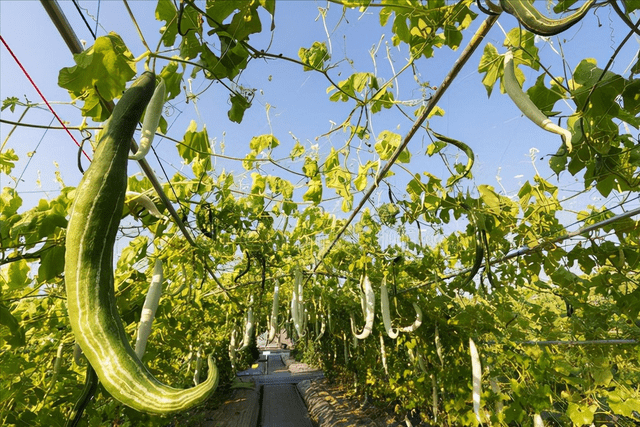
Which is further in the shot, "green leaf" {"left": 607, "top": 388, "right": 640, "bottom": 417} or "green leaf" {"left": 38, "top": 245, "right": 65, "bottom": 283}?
"green leaf" {"left": 607, "top": 388, "right": 640, "bottom": 417}

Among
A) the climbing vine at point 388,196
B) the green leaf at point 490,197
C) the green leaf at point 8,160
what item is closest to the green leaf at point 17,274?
the climbing vine at point 388,196

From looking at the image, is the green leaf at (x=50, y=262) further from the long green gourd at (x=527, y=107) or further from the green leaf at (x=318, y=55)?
the long green gourd at (x=527, y=107)

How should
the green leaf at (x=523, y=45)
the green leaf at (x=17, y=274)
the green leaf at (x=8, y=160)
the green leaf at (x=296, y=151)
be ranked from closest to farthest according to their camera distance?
the green leaf at (x=523, y=45)
the green leaf at (x=17, y=274)
the green leaf at (x=8, y=160)
the green leaf at (x=296, y=151)

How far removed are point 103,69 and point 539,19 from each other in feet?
3.55

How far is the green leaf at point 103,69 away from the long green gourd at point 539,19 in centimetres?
93

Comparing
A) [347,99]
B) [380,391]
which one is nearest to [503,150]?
[347,99]

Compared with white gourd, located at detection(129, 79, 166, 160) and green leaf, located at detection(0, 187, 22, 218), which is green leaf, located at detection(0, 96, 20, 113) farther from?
white gourd, located at detection(129, 79, 166, 160)

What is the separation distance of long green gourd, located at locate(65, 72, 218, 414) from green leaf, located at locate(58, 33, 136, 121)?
0.79 ft

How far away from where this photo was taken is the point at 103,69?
1.01m

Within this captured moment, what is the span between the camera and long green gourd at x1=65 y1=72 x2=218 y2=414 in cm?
62

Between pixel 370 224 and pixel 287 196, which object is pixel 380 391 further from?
pixel 287 196

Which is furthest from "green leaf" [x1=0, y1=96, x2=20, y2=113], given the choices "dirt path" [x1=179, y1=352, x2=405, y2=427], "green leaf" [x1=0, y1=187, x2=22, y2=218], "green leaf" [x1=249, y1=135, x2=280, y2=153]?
"dirt path" [x1=179, y1=352, x2=405, y2=427]

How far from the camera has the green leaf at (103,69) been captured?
0.95m

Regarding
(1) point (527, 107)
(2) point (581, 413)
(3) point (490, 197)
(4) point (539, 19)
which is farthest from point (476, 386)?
(4) point (539, 19)
